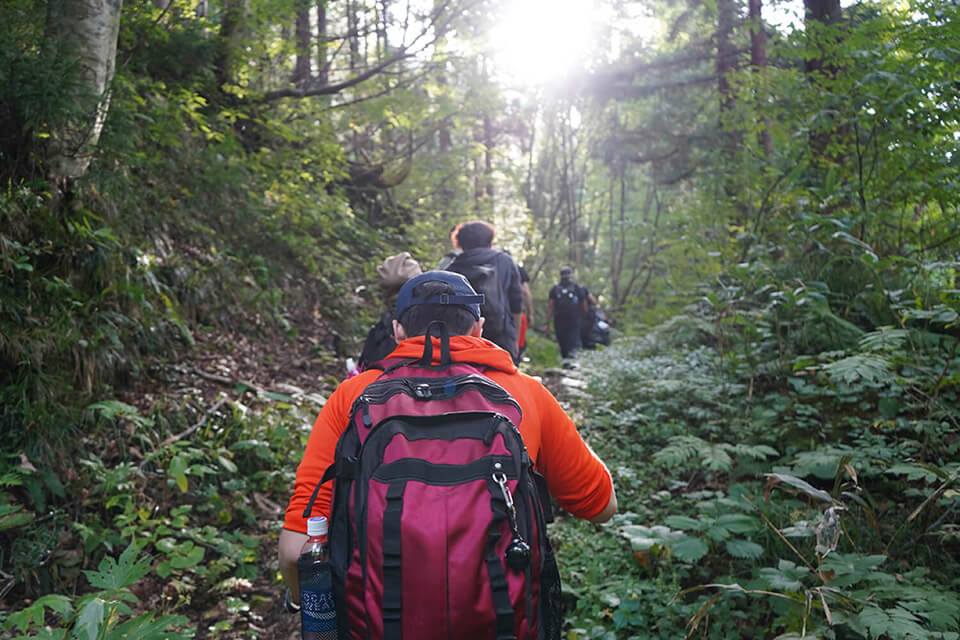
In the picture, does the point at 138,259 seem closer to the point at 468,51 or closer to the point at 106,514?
the point at 106,514

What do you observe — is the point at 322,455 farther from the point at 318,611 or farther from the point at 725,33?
the point at 725,33

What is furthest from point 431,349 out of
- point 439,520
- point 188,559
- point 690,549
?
point 188,559

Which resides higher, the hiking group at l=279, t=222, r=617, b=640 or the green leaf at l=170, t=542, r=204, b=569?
the hiking group at l=279, t=222, r=617, b=640

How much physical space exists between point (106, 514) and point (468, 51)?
8.51 metres

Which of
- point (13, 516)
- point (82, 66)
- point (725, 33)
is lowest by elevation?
point (13, 516)

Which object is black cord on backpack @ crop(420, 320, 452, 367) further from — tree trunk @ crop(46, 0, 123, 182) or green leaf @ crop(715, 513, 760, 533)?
tree trunk @ crop(46, 0, 123, 182)

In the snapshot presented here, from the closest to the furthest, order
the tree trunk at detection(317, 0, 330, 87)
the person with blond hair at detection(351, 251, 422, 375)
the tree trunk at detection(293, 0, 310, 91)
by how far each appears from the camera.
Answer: the person with blond hair at detection(351, 251, 422, 375) < the tree trunk at detection(317, 0, 330, 87) < the tree trunk at detection(293, 0, 310, 91)

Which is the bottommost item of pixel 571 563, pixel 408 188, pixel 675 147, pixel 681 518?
pixel 571 563

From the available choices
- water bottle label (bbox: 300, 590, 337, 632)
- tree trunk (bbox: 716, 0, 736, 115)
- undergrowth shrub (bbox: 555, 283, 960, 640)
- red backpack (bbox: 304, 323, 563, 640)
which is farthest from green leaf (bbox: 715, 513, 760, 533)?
tree trunk (bbox: 716, 0, 736, 115)

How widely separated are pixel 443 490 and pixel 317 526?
1.37 ft

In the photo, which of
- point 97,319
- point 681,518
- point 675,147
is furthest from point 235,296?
point 675,147

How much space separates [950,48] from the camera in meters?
4.05

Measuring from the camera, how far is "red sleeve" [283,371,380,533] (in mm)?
2041

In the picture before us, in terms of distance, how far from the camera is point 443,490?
166cm
